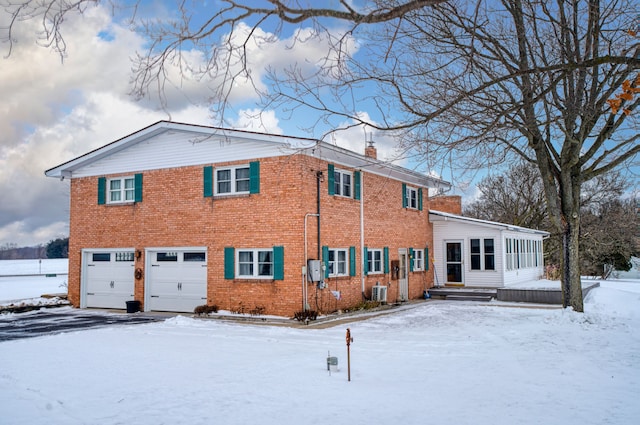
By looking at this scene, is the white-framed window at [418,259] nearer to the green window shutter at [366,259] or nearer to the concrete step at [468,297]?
the concrete step at [468,297]

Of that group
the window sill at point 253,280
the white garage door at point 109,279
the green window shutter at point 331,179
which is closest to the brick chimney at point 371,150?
the green window shutter at point 331,179

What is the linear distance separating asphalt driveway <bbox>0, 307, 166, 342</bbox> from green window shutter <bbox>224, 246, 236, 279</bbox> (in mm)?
2441

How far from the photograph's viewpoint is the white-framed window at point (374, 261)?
20.4m

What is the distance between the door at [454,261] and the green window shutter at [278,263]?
37.6 feet

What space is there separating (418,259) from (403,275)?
1.99 m

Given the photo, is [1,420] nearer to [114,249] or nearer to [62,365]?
[62,365]

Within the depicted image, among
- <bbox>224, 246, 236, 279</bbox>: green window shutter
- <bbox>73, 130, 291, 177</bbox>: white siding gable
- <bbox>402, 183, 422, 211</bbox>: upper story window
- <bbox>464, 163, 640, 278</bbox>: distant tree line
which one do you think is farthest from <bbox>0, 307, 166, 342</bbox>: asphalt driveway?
<bbox>464, 163, 640, 278</bbox>: distant tree line

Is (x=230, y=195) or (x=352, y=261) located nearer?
(x=230, y=195)

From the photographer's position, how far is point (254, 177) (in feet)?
56.3

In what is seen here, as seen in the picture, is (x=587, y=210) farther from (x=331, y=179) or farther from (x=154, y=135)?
(x=154, y=135)

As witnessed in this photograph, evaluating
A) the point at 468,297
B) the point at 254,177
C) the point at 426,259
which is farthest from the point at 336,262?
the point at 426,259

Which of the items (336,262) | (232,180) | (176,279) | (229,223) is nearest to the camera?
(229,223)

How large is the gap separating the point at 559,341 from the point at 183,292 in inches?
460

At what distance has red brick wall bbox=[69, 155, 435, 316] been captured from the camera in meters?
16.6
